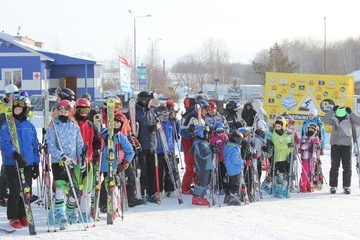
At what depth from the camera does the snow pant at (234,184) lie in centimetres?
801

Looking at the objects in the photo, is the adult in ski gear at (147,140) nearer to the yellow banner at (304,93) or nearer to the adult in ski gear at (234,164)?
the adult in ski gear at (234,164)

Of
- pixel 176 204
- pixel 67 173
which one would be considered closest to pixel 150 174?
pixel 176 204

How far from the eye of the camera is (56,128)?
6332 mm

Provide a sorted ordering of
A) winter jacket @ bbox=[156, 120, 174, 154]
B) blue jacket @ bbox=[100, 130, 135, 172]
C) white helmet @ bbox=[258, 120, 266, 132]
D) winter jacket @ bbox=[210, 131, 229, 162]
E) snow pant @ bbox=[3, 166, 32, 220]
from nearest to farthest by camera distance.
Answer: snow pant @ bbox=[3, 166, 32, 220]
blue jacket @ bbox=[100, 130, 135, 172]
winter jacket @ bbox=[210, 131, 229, 162]
winter jacket @ bbox=[156, 120, 174, 154]
white helmet @ bbox=[258, 120, 266, 132]

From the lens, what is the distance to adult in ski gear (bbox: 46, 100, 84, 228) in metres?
6.29

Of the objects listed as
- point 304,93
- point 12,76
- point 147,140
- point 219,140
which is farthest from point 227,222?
point 12,76

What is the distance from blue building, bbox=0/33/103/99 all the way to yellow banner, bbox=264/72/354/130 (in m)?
14.4

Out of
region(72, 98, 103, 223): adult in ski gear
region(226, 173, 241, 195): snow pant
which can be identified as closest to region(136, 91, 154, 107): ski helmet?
region(72, 98, 103, 223): adult in ski gear

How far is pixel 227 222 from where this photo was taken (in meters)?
6.90

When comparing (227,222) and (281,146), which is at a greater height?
(281,146)

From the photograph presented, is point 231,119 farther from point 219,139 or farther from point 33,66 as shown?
point 33,66

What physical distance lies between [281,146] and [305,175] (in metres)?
1.08

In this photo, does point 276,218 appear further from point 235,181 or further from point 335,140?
point 335,140

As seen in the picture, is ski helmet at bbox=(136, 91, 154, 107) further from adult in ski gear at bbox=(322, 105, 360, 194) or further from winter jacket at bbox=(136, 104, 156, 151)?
adult in ski gear at bbox=(322, 105, 360, 194)
